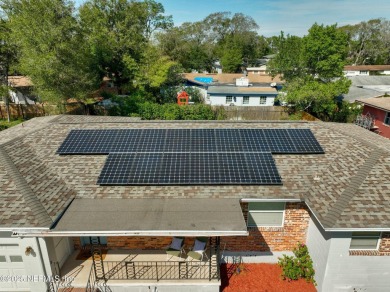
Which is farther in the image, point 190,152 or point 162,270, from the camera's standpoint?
point 190,152

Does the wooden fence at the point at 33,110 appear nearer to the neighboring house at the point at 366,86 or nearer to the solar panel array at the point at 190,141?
the solar panel array at the point at 190,141

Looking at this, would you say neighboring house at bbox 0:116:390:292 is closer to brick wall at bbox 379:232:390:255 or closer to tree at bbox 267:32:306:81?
brick wall at bbox 379:232:390:255

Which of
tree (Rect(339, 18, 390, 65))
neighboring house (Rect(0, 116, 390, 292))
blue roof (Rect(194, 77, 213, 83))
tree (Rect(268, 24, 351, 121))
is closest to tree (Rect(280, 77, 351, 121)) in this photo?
tree (Rect(268, 24, 351, 121))

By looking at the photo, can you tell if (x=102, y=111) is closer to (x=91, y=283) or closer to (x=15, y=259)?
(x=15, y=259)

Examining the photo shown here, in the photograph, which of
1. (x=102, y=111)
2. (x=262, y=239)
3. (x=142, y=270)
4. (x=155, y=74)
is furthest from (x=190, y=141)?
(x=155, y=74)

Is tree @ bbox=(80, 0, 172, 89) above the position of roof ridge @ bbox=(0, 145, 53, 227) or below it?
above

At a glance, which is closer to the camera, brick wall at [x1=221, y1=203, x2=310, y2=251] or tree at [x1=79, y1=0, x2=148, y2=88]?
brick wall at [x1=221, y1=203, x2=310, y2=251]

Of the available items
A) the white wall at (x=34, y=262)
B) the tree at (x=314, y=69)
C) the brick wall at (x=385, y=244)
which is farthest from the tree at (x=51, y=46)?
the brick wall at (x=385, y=244)
